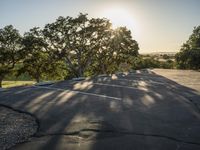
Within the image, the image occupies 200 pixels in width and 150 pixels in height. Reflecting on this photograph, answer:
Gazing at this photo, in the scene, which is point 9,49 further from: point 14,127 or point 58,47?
point 14,127

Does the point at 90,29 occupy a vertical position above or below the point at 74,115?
above

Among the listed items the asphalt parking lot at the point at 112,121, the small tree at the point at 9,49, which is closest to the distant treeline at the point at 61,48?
the small tree at the point at 9,49

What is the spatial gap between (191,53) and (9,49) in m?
29.0

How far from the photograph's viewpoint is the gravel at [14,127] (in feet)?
20.7

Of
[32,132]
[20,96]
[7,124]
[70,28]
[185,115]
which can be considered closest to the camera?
[32,132]

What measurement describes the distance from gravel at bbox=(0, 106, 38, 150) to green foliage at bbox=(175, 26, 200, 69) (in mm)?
40757

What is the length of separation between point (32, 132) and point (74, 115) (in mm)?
1837

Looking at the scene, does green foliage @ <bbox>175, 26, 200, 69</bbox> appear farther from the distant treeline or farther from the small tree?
the small tree

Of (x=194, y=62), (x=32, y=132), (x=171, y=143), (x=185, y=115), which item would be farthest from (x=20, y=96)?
(x=194, y=62)

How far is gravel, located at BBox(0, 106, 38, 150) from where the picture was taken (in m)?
6.32

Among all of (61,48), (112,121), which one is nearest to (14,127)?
(112,121)

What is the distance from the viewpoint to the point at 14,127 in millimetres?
7398

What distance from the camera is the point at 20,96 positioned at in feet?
40.2

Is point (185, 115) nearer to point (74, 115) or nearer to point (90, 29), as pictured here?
point (74, 115)
